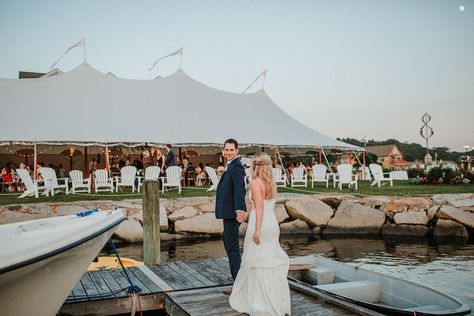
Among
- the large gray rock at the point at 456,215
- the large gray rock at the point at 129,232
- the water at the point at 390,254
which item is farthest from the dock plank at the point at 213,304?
the large gray rock at the point at 456,215

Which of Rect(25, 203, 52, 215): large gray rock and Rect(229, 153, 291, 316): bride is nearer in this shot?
Rect(229, 153, 291, 316): bride

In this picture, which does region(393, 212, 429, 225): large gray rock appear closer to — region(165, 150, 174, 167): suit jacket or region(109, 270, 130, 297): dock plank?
region(165, 150, 174, 167): suit jacket

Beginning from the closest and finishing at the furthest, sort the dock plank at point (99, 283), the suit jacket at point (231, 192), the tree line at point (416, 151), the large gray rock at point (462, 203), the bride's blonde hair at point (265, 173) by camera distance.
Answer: the bride's blonde hair at point (265, 173), the suit jacket at point (231, 192), the dock plank at point (99, 283), the large gray rock at point (462, 203), the tree line at point (416, 151)

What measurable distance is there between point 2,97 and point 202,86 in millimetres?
10079

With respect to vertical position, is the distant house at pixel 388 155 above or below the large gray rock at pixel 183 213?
above

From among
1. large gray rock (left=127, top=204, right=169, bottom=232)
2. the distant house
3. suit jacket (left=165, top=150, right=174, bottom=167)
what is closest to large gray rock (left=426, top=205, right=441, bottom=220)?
large gray rock (left=127, top=204, right=169, bottom=232)

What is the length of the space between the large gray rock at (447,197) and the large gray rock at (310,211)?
3.52 m

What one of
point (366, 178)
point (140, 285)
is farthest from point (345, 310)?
point (366, 178)

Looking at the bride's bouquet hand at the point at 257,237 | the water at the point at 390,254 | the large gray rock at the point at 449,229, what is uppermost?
the bride's bouquet hand at the point at 257,237

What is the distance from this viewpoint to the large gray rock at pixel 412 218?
1484 cm

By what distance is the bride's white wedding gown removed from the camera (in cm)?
465

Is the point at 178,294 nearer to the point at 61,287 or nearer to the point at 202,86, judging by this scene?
the point at 61,287

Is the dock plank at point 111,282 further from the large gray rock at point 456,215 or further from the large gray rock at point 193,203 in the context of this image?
the large gray rock at point 456,215

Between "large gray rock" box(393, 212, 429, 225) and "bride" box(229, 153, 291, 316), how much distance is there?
1129 centimetres
